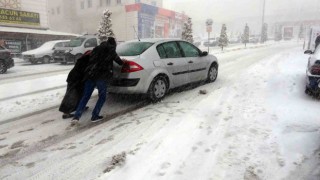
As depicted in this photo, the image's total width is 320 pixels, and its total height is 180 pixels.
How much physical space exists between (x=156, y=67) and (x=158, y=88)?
529mm

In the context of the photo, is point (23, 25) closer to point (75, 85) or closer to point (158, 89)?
point (158, 89)

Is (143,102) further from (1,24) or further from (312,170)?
(1,24)

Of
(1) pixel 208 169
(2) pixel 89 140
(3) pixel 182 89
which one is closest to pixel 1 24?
(3) pixel 182 89

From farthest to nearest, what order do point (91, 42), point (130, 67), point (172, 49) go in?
point (91, 42) < point (172, 49) < point (130, 67)

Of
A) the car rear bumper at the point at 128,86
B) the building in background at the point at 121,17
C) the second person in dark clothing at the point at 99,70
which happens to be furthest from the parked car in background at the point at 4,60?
the building in background at the point at 121,17

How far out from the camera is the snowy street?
371cm

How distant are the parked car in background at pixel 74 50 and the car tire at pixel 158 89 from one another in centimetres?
1321

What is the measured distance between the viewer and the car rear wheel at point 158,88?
269 inches

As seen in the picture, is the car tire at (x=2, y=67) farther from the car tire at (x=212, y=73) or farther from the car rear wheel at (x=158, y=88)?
the car rear wheel at (x=158, y=88)

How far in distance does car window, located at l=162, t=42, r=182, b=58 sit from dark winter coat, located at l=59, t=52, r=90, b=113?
2345 mm

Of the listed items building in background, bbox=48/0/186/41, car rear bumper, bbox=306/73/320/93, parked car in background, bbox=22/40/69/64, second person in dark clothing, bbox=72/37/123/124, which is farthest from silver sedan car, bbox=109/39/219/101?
building in background, bbox=48/0/186/41

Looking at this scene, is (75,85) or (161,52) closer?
(75,85)

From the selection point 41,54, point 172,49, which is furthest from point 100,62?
point 41,54

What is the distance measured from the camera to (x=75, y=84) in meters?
5.79
